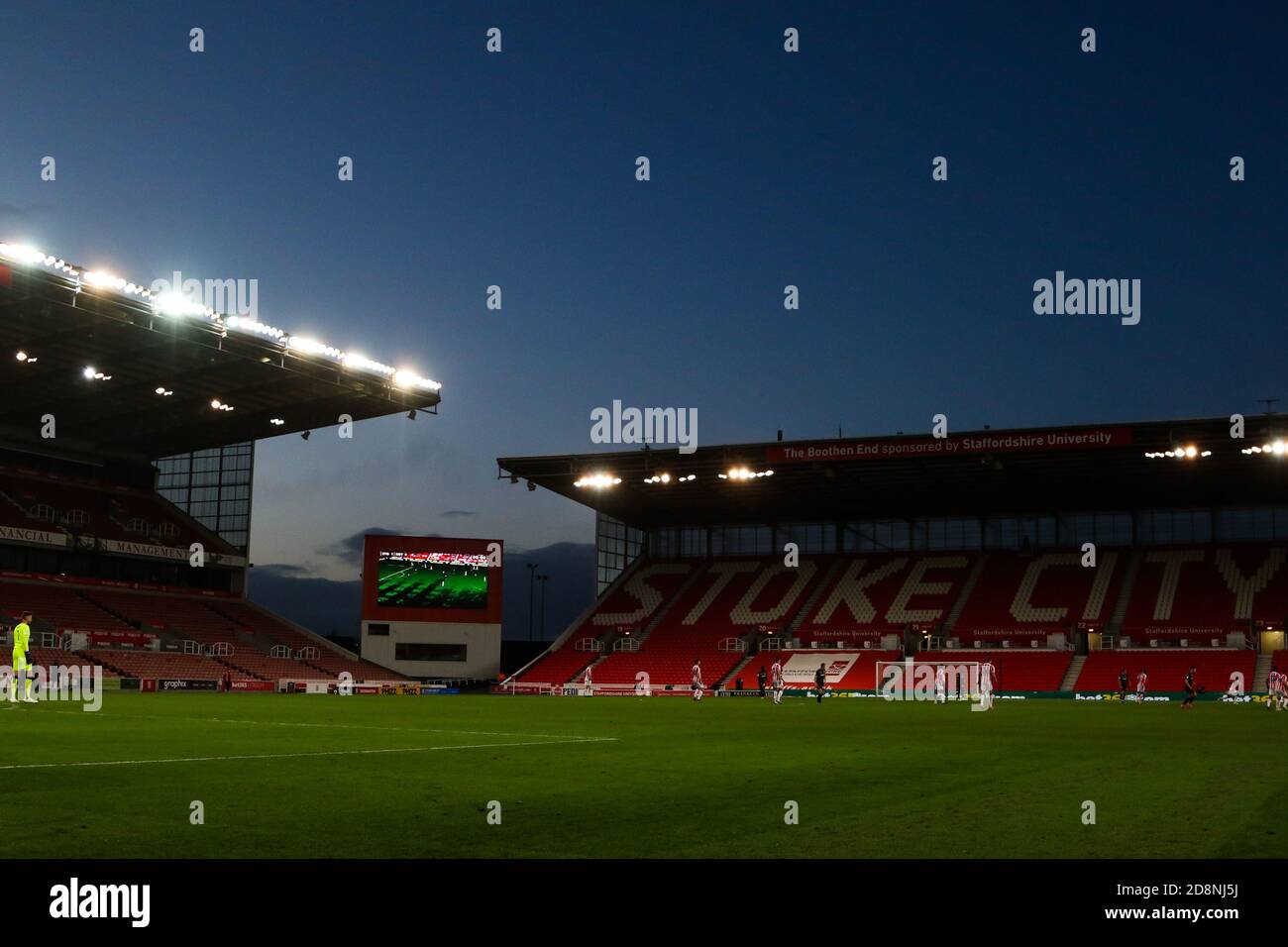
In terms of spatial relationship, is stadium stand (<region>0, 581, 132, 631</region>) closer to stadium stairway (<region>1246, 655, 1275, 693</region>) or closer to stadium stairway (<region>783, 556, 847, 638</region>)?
stadium stairway (<region>783, 556, 847, 638</region>)

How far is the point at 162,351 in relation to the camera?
53.1 m

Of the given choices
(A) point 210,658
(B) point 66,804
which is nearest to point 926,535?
(A) point 210,658

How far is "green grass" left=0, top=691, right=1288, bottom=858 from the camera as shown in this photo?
8414mm

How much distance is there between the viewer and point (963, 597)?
70.9 metres

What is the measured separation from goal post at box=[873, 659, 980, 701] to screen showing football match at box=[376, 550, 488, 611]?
2637 centimetres

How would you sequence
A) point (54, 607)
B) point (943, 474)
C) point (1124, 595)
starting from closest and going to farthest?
point (54, 607), point (943, 474), point (1124, 595)

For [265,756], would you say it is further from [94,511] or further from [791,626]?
[94,511]

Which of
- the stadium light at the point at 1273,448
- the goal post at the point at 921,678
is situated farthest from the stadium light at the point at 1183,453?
the goal post at the point at 921,678

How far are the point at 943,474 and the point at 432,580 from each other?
3216 cm

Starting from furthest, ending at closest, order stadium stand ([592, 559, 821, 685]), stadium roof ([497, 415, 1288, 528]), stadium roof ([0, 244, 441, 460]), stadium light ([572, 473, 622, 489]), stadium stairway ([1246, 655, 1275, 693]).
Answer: stadium stand ([592, 559, 821, 685]) < stadium light ([572, 473, 622, 489]) < stadium roof ([497, 415, 1288, 528]) < stadium stairway ([1246, 655, 1275, 693]) < stadium roof ([0, 244, 441, 460])

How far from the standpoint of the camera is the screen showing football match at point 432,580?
74.8 m

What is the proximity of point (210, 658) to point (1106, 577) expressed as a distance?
50537 mm

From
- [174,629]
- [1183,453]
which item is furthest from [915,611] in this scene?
[174,629]


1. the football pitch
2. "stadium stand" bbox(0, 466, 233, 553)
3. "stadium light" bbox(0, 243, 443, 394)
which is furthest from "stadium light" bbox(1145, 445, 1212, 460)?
"stadium stand" bbox(0, 466, 233, 553)
